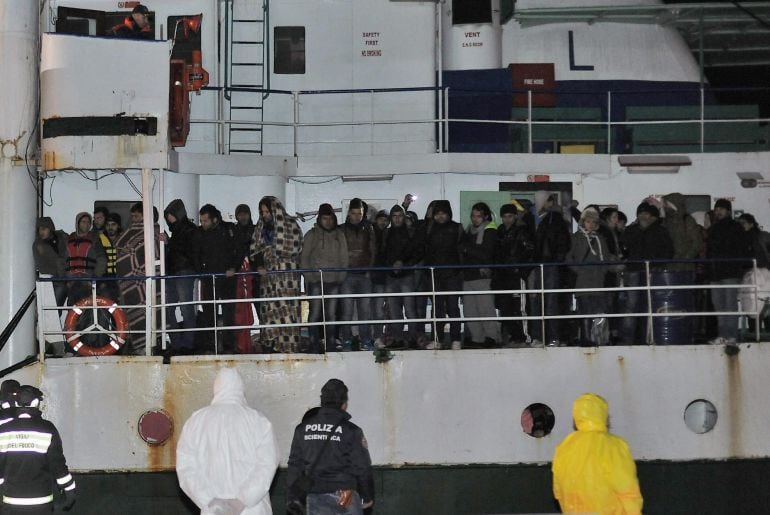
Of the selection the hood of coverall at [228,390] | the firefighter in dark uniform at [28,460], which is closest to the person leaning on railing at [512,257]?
the hood of coverall at [228,390]

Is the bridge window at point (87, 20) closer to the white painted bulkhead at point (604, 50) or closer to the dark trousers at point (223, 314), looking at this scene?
the dark trousers at point (223, 314)

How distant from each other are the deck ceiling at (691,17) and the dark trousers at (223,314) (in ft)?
21.7

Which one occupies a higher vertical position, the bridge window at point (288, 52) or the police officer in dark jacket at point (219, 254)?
the bridge window at point (288, 52)

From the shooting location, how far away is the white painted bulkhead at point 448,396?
423 inches

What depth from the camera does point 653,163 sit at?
Answer: 1386cm

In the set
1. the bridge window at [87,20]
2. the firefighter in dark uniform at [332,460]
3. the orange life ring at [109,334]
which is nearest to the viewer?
the firefighter in dark uniform at [332,460]

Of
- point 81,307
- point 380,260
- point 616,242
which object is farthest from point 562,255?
point 81,307

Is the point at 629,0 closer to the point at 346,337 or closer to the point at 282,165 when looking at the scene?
the point at 282,165

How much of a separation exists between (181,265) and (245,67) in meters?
3.77

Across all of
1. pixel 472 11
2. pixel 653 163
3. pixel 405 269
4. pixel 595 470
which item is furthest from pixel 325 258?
pixel 472 11

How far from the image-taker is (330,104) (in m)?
14.7

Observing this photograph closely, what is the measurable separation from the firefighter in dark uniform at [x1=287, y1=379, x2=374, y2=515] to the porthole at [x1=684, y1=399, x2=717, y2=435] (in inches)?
178

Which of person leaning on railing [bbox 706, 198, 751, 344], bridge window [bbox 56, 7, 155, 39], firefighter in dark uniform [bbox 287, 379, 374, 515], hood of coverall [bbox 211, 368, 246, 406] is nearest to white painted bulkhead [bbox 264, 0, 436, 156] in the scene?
bridge window [bbox 56, 7, 155, 39]

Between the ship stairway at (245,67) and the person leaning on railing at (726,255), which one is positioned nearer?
the person leaning on railing at (726,255)
